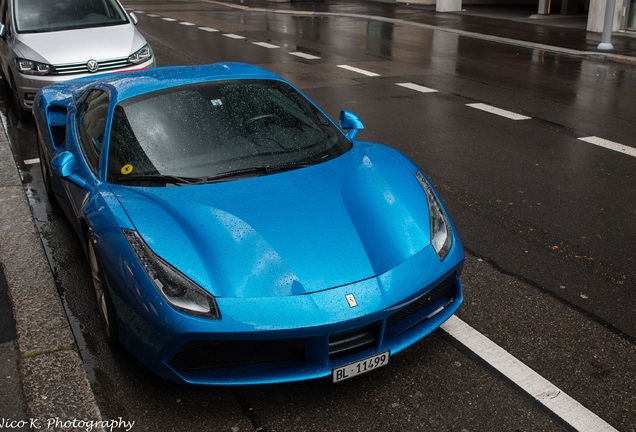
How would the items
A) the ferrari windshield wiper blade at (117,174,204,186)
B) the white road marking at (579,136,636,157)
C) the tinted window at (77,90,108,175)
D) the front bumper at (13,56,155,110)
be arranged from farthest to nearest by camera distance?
the front bumper at (13,56,155,110) < the white road marking at (579,136,636,157) < the tinted window at (77,90,108,175) < the ferrari windshield wiper blade at (117,174,204,186)

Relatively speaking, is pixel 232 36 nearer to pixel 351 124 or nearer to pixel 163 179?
pixel 351 124

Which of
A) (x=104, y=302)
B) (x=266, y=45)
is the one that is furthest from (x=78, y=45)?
(x=266, y=45)

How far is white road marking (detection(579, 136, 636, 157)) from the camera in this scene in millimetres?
7902

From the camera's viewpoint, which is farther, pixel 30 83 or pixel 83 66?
pixel 83 66

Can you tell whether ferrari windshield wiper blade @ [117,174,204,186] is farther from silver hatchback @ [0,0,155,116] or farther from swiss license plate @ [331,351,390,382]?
silver hatchback @ [0,0,155,116]

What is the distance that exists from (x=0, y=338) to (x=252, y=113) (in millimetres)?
1984

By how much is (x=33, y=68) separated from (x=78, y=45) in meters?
0.65

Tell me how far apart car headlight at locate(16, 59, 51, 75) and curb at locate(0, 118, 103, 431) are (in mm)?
3539

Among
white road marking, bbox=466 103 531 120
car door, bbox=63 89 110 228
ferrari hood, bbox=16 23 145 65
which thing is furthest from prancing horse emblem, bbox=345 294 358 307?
ferrari hood, bbox=16 23 145 65

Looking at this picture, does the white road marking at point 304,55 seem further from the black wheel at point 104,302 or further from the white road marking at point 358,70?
the black wheel at point 104,302

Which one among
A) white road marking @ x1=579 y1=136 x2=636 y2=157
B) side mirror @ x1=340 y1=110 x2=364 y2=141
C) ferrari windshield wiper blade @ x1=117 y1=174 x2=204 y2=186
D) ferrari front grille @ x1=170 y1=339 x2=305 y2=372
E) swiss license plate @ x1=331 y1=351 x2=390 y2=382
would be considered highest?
side mirror @ x1=340 y1=110 x2=364 y2=141

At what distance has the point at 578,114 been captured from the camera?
32.1 ft

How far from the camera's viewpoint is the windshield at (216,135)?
4.27 metres

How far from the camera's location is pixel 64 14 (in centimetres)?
1022
